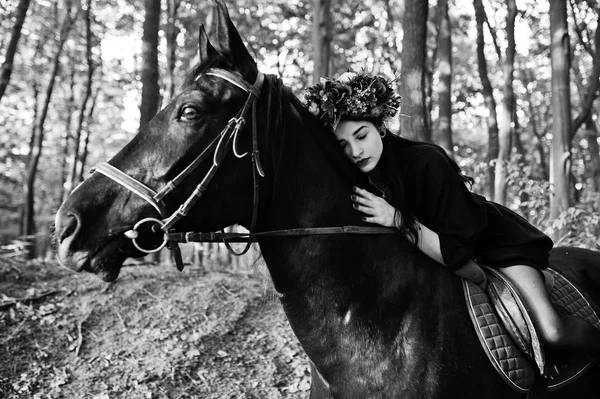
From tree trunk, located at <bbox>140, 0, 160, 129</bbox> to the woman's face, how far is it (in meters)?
5.40

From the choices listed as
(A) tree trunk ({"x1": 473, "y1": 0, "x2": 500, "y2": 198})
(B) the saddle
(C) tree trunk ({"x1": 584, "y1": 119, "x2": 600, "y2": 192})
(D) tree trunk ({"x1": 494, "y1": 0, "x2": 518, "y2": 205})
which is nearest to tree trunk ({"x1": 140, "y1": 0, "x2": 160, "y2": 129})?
(B) the saddle

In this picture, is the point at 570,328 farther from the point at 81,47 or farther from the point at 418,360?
the point at 81,47

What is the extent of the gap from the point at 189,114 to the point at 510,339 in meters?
2.01

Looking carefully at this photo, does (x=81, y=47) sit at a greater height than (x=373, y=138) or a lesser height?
greater

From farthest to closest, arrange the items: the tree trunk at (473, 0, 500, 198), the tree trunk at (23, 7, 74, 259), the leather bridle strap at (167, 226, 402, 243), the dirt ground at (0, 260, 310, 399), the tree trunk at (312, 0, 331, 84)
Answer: the tree trunk at (473, 0, 500, 198) < the tree trunk at (23, 7, 74, 259) < the tree trunk at (312, 0, 331, 84) < the dirt ground at (0, 260, 310, 399) < the leather bridle strap at (167, 226, 402, 243)

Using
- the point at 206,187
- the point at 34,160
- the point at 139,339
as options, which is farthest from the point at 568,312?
the point at 34,160

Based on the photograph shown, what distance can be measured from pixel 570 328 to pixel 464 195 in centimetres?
95

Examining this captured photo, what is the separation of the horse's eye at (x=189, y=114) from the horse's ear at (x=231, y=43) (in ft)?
1.11

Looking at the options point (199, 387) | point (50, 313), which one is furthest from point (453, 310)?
point (50, 313)

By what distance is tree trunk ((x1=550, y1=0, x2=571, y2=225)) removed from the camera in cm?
920

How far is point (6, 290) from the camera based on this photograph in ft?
20.4

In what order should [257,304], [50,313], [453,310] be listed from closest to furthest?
[453,310]
[50,313]
[257,304]

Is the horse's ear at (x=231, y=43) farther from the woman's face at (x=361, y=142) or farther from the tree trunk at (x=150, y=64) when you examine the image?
the tree trunk at (x=150, y=64)

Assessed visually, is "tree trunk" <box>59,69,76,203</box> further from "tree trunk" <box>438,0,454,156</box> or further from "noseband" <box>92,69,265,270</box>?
"noseband" <box>92,69,265,270</box>
